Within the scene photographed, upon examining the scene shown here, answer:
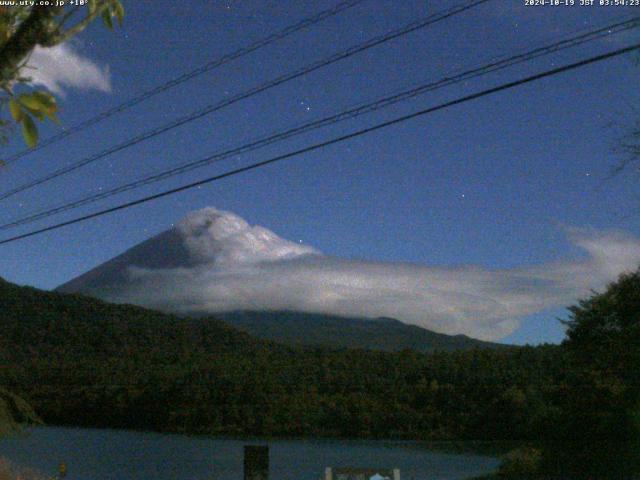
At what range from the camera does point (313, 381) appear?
1665 inches

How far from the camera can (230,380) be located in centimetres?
4334

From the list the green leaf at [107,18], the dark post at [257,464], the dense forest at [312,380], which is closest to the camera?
the green leaf at [107,18]

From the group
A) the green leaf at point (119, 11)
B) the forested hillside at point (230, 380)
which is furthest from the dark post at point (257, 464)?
the forested hillside at point (230, 380)

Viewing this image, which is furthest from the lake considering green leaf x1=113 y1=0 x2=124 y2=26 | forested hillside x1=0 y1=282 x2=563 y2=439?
green leaf x1=113 y1=0 x2=124 y2=26

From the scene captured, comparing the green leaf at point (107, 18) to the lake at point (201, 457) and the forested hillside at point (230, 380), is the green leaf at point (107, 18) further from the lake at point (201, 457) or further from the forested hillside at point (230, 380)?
the forested hillside at point (230, 380)

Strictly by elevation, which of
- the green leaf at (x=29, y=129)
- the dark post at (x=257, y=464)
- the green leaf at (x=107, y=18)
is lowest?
the dark post at (x=257, y=464)

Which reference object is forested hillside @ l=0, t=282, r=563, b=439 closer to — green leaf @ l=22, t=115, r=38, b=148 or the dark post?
the dark post

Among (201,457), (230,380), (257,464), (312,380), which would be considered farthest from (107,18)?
(230,380)

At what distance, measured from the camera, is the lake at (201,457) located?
25875 millimetres

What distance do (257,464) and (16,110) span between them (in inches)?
357

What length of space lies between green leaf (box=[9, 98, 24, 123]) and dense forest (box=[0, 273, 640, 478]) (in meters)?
23.5

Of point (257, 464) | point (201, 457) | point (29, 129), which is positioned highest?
point (29, 129)

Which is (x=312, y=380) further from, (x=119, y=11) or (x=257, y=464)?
(x=119, y=11)

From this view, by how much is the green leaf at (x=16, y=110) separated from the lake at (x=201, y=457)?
65.7ft
